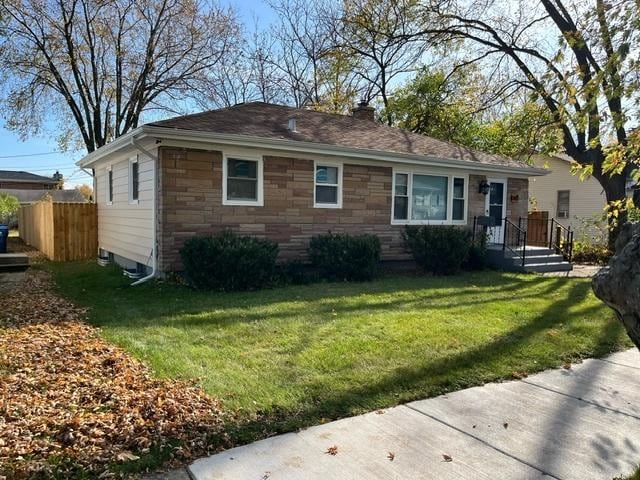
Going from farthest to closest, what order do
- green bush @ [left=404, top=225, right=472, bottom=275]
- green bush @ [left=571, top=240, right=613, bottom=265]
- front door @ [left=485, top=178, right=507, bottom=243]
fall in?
1. green bush @ [left=571, top=240, right=613, bottom=265]
2. front door @ [left=485, top=178, right=507, bottom=243]
3. green bush @ [left=404, top=225, right=472, bottom=275]

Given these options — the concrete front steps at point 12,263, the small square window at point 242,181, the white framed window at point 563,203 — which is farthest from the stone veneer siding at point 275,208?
the white framed window at point 563,203

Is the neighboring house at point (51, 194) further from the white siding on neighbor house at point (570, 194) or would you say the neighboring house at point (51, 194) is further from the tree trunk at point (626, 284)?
the tree trunk at point (626, 284)

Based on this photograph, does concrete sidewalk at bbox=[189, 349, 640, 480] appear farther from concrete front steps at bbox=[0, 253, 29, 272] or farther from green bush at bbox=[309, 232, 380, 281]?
concrete front steps at bbox=[0, 253, 29, 272]

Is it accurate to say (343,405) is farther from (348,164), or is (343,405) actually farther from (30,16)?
(30,16)

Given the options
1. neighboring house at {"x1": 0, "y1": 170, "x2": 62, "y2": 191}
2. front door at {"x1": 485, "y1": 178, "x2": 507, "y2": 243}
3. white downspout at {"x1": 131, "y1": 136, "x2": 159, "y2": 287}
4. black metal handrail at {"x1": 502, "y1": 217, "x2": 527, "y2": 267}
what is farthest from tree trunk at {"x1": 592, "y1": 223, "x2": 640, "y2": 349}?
neighboring house at {"x1": 0, "y1": 170, "x2": 62, "y2": 191}

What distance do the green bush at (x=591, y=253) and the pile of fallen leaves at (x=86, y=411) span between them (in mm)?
15611

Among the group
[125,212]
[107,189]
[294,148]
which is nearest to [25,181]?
[107,189]

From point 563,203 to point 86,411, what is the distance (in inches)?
1044

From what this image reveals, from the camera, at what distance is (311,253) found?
10484 millimetres

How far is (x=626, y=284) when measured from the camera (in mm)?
2393

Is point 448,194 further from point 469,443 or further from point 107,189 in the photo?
point 469,443

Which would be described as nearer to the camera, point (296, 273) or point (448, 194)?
point (296, 273)

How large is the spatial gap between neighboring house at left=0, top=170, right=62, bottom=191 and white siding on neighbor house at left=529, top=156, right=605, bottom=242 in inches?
1761

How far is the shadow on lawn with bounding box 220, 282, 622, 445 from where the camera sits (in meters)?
3.56
